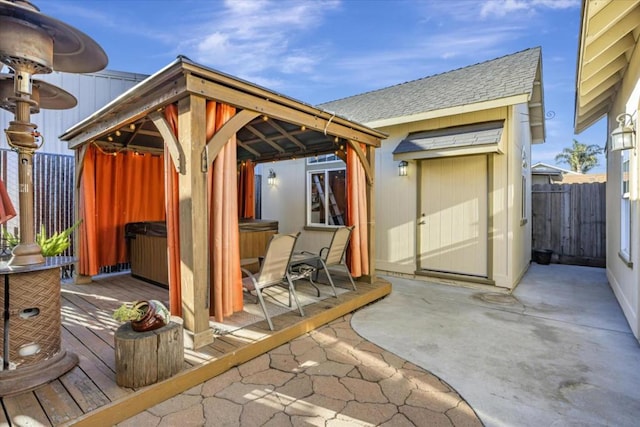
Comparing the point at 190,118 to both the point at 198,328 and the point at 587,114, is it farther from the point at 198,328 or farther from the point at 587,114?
the point at 587,114

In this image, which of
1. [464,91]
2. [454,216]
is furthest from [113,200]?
[464,91]

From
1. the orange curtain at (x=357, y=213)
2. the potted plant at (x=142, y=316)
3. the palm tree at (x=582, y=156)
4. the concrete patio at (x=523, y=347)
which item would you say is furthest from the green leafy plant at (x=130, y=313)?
the palm tree at (x=582, y=156)

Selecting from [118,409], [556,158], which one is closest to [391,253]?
[118,409]

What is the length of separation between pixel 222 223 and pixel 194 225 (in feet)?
1.16

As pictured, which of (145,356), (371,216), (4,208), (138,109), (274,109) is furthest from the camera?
(371,216)

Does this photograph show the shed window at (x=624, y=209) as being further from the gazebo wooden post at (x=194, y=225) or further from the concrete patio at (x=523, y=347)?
the gazebo wooden post at (x=194, y=225)

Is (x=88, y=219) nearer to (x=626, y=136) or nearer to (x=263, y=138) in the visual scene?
(x=263, y=138)

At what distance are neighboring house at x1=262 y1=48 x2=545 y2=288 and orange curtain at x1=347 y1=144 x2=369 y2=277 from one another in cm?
132

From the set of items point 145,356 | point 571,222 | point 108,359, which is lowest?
point 108,359

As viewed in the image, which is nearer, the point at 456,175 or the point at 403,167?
the point at 456,175

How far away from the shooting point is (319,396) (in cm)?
256

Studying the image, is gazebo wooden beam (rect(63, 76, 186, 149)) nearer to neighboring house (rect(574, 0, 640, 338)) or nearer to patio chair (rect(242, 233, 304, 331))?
patio chair (rect(242, 233, 304, 331))

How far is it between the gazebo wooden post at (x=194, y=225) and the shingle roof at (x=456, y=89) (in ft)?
7.87

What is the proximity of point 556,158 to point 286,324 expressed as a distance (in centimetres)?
3706
